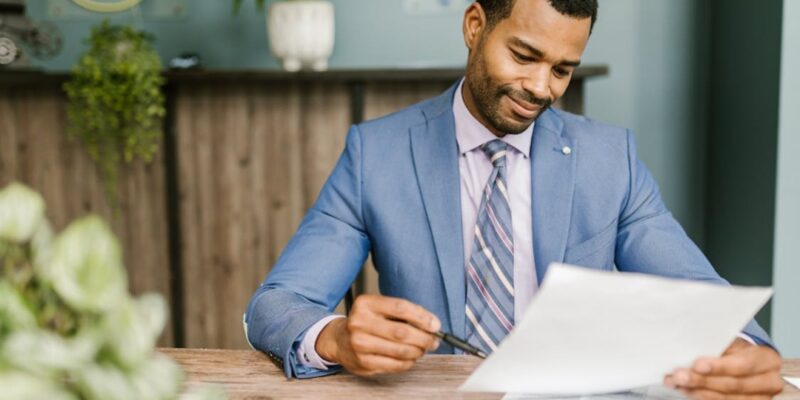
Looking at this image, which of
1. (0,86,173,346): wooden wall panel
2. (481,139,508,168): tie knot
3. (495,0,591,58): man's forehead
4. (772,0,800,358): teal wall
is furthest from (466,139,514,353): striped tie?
(0,86,173,346): wooden wall panel

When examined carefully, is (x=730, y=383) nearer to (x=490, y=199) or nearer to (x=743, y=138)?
(x=490, y=199)

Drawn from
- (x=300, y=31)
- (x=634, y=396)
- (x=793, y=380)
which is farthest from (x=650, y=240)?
(x=300, y=31)

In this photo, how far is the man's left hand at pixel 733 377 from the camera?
0.87 meters

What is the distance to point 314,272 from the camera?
130 cm

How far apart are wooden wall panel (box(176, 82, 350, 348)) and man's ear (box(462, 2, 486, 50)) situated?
1.21 meters

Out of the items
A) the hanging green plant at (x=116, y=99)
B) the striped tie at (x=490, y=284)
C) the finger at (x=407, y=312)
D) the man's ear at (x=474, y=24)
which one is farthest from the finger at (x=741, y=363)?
the hanging green plant at (x=116, y=99)

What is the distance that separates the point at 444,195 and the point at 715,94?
1.91m

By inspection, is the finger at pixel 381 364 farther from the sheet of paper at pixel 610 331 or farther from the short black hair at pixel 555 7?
the short black hair at pixel 555 7

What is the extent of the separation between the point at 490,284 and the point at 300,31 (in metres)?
1.55

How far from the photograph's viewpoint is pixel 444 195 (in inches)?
55.3

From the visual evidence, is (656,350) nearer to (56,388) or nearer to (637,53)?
(56,388)

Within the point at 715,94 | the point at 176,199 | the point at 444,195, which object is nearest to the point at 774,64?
the point at 715,94

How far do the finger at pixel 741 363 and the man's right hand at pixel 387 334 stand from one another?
322 millimetres

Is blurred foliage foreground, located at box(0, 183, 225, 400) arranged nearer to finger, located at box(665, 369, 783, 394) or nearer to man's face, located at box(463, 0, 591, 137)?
finger, located at box(665, 369, 783, 394)
